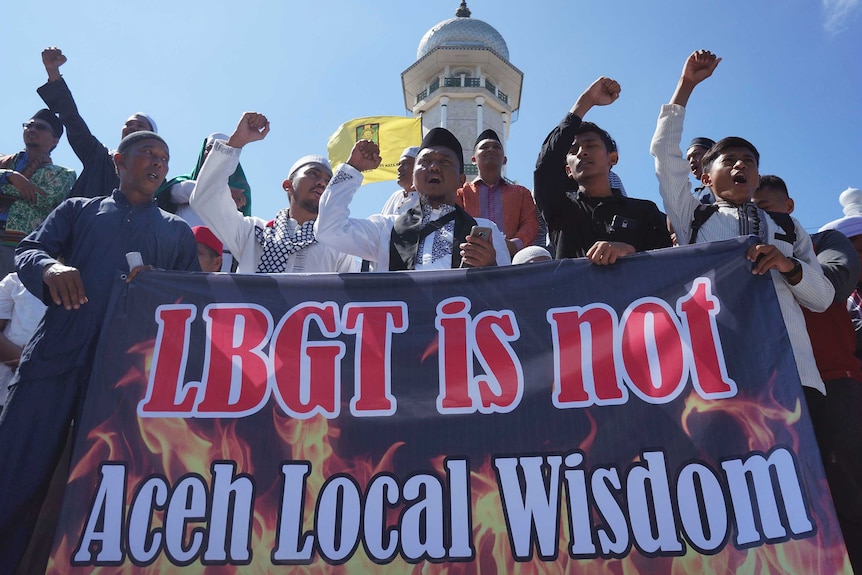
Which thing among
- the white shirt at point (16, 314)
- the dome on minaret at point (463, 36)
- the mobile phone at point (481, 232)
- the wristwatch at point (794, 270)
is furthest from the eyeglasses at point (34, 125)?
the dome on minaret at point (463, 36)

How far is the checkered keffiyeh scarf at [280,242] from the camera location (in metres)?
3.85

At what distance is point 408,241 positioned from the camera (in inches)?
136

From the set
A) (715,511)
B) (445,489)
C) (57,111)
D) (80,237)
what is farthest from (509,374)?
(57,111)

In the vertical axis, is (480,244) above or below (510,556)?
above

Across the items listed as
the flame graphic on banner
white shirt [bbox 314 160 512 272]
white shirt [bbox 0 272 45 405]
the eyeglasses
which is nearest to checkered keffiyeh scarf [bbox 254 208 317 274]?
white shirt [bbox 314 160 512 272]

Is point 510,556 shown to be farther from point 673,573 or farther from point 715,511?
point 715,511

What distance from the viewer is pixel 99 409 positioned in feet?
8.79

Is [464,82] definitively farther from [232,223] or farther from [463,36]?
[232,223]

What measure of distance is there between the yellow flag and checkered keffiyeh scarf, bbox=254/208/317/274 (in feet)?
20.7

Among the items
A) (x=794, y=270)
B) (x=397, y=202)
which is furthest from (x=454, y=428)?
(x=397, y=202)

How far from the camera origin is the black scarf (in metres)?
3.38

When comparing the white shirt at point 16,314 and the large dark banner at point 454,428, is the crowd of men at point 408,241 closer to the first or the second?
the white shirt at point 16,314

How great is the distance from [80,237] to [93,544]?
139 cm

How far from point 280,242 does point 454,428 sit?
180 centimetres
